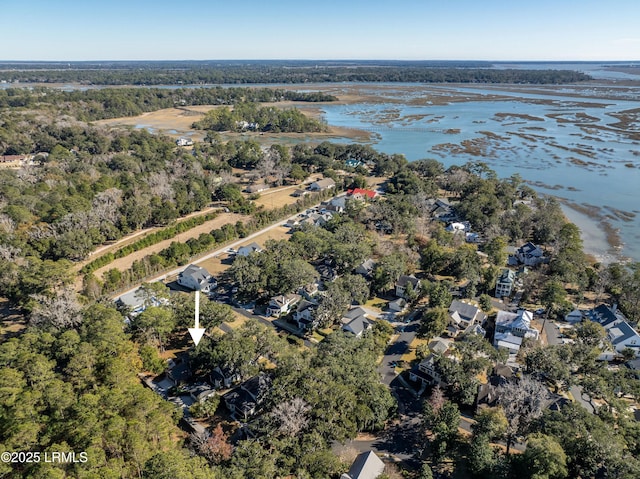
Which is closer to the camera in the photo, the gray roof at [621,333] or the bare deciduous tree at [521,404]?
the bare deciduous tree at [521,404]

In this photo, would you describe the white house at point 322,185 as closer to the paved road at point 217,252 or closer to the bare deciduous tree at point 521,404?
the paved road at point 217,252

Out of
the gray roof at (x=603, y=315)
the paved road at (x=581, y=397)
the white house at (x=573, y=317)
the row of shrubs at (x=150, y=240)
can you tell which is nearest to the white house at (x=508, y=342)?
the paved road at (x=581, y=397)

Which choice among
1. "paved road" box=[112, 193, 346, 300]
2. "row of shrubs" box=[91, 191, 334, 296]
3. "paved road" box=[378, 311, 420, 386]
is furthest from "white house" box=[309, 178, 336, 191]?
"paved road" box=[378, 311, 420, 386]

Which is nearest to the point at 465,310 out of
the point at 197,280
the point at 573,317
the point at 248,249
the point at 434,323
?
the point at 434,323

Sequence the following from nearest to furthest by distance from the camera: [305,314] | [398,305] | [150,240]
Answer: [305,314]
[398,305]
[150,240]

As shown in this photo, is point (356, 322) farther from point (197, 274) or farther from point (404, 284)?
point (197, 274)

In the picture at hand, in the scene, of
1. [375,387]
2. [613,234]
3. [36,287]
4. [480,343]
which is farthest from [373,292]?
[613,234]
